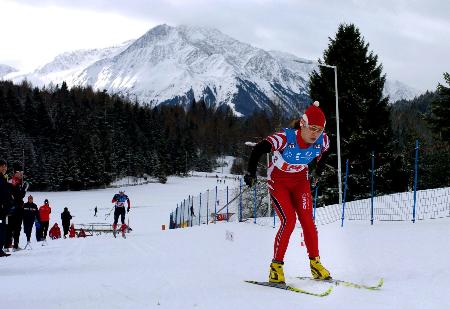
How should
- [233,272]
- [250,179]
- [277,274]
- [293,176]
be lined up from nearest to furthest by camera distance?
1. [277,274]
2. [250,179]
3. [293,176]
4. [233,272]

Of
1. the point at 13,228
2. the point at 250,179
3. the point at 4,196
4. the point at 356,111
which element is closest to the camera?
the point at 250,179

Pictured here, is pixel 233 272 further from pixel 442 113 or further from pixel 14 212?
pixel 442 113

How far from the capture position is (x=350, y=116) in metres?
28.8

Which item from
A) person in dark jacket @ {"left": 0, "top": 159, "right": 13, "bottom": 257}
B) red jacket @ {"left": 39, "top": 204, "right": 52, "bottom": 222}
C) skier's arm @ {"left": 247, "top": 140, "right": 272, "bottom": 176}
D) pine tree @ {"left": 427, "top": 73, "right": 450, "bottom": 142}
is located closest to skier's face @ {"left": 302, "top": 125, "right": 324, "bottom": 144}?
skier's arm @ {"left": 247, "top": 140, "right": 272, "bottom": 176}

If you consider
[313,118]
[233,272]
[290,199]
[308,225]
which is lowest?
[233,272]

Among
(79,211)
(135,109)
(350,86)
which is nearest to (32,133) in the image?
(135,109)

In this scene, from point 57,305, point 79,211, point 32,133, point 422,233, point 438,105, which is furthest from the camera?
point 32,133

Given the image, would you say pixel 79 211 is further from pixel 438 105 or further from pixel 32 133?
pixel 32 133

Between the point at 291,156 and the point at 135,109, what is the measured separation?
139 m

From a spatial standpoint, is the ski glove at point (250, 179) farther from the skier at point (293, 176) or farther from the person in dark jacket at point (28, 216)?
the person in dark jacket at point (28, 216)

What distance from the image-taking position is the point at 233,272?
23.3ft

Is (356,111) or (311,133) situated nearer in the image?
(311,133)

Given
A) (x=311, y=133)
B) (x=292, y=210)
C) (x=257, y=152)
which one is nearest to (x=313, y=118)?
(x=311, y=133)

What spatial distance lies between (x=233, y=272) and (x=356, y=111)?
23.1 meters
